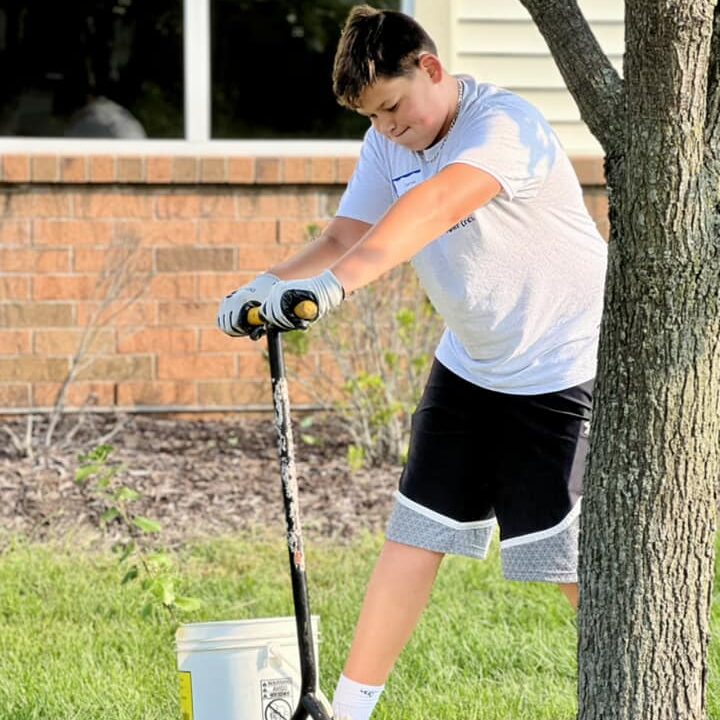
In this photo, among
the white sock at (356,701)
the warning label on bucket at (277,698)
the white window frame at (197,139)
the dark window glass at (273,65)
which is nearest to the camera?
the warning label on bucket at (277,698)

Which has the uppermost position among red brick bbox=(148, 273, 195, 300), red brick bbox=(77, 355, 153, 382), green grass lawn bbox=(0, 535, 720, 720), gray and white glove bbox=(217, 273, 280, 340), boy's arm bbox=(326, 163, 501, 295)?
boy's arm bbox=(326, 163, 501, 295)

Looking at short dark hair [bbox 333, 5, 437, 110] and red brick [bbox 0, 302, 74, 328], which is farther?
red brick [bbox 0, 302, 74, 328]

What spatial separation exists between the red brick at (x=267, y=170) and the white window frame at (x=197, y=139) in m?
0.11

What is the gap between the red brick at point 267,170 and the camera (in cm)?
685

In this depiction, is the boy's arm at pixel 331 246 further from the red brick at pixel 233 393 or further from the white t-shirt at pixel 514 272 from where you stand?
the red brick at pixel 233 393

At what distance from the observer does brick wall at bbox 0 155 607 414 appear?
6.75 metres

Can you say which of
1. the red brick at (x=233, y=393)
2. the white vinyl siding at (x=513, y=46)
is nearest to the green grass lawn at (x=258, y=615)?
the red brick at (x=233, y=393)

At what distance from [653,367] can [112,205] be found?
4442mm

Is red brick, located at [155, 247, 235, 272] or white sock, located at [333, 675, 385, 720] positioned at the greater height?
red brick, located at [155, 247, 235, 272]

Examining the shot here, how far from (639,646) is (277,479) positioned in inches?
126

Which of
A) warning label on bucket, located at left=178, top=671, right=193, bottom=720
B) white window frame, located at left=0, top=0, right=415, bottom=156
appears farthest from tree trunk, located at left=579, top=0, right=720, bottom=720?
white window frame, located at left=0, top=0, right=415, bottom=156

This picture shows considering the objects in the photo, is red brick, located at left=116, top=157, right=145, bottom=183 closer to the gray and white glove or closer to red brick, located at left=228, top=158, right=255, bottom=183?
red brick, located at left=228, top=158, right=255, bottom=183

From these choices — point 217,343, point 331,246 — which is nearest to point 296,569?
point 331,246

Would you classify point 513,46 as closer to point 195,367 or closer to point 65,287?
point 195,367
